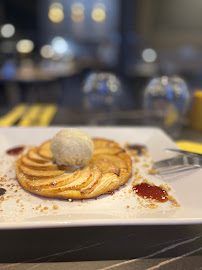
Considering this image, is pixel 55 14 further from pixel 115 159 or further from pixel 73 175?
pixel 73 175

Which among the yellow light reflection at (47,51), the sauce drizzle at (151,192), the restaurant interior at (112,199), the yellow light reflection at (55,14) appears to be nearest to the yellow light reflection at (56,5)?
the yellow light reflection at (55,14)

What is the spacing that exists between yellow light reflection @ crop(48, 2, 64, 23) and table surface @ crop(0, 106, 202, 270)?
10.0 metres

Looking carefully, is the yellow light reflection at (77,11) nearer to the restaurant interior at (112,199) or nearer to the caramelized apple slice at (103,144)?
the restaurant interior at (112,199)

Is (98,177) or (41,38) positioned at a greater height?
(41,38)

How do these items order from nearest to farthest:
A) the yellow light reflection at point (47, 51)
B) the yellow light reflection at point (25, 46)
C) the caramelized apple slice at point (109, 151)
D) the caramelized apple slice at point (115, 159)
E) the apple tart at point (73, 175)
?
the apple tart at point (73, 175) < the caramelized apple slice at point (115, 159) < the caramelized apple slice at point (109, 151) < the yellow light reflection at point (25, 46) < the yellow light reflection at point (47, 51)

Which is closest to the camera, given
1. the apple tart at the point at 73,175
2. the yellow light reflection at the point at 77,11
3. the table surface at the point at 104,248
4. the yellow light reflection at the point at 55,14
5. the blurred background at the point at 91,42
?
the table surface at the point at 104,248

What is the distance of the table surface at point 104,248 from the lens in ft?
2.51

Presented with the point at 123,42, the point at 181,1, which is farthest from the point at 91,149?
the point at 181,1

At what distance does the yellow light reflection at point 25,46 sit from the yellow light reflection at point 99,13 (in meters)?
2.77

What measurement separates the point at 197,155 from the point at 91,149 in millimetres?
540

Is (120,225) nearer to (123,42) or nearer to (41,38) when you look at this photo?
(123,42)

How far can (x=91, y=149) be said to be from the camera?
1301 millimetres

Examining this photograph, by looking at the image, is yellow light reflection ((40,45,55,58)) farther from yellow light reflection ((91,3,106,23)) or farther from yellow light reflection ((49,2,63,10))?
yellow light reflection ((91,3,106,23))

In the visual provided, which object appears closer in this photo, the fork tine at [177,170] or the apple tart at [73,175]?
the apple tart at [73,175]
